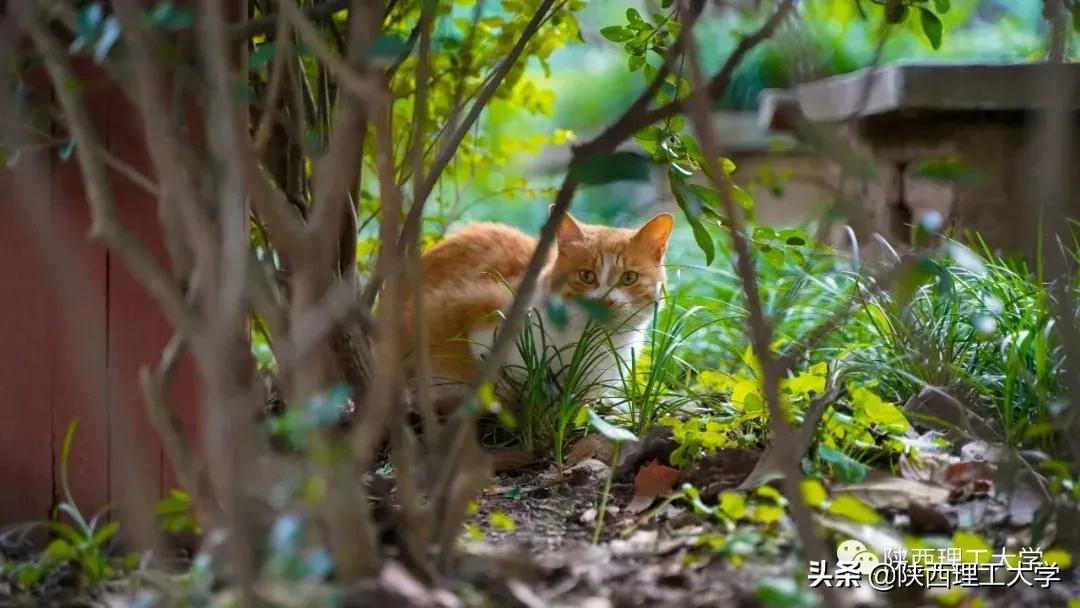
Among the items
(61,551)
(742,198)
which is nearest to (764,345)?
(742,198)

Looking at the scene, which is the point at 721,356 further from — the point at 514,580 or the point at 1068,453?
the point at 514,580

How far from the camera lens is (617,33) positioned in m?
1.87

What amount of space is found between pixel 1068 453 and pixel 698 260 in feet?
7.70

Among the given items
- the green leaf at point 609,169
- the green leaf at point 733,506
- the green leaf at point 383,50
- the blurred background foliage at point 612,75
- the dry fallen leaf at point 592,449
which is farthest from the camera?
the blurred background foliage at point 612,75

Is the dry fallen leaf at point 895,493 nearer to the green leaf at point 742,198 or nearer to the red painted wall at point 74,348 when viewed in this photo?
the green leaf at point 742,198

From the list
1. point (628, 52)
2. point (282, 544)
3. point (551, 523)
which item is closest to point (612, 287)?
point (628, 52)

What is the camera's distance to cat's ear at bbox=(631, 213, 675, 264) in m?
2.72

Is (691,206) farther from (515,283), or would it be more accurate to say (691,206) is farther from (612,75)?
(612,75)

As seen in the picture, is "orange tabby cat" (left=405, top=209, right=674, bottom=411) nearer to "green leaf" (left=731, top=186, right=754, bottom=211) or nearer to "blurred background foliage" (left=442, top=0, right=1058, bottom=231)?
"blurred background foliage" (left=442, top=0, right=1058, bottom=231)

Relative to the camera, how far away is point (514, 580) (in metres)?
1.18

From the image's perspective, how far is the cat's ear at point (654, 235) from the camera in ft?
8.92

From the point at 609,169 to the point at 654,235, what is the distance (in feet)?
5.28

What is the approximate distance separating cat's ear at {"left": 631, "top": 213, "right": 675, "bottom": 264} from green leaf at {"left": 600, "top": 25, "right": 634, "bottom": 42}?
0.87m

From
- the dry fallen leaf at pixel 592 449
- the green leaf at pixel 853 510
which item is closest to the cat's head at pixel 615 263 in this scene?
the dry fallen leaf at pixel 592 449
